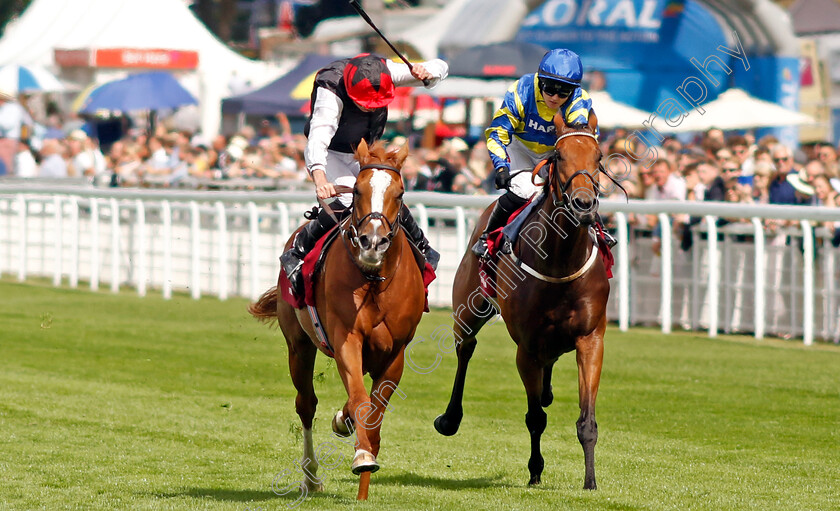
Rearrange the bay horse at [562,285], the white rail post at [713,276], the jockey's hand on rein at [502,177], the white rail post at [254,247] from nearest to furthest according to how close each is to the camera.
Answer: the bay horse at [562,285]
the jockey's hand on rein at [502,177]
the white rail post at [713,276]
the white rail post at [254,247]

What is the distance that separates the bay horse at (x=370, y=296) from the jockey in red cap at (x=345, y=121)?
0.32 m

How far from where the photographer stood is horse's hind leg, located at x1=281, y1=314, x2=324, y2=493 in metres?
6.92

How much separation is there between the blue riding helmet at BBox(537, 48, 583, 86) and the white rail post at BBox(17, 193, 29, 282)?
Answer: 11.2 m

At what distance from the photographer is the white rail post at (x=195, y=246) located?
15.3 metres

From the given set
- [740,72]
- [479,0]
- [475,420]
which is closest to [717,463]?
[475,420]

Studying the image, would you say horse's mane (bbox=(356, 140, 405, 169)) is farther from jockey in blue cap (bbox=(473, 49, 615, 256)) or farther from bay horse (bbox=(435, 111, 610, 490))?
jockey in blue cap (bbox=(473, 49, 615, 256))

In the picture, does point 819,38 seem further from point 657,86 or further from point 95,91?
point 95,91

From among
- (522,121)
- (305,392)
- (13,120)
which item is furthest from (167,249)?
(13,120)

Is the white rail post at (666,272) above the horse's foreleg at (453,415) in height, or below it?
above

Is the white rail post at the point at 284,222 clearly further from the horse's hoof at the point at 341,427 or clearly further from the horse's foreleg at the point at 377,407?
the horse's foreleg at the point at 377,407

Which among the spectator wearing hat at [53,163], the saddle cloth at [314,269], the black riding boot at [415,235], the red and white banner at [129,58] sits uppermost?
the red and white banner at [129,58]

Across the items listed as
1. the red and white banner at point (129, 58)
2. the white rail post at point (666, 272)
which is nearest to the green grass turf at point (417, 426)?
the white rail post at point (666, 272)

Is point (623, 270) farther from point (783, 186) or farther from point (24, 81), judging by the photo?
point (24, 81)

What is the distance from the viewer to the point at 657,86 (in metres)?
25.8
